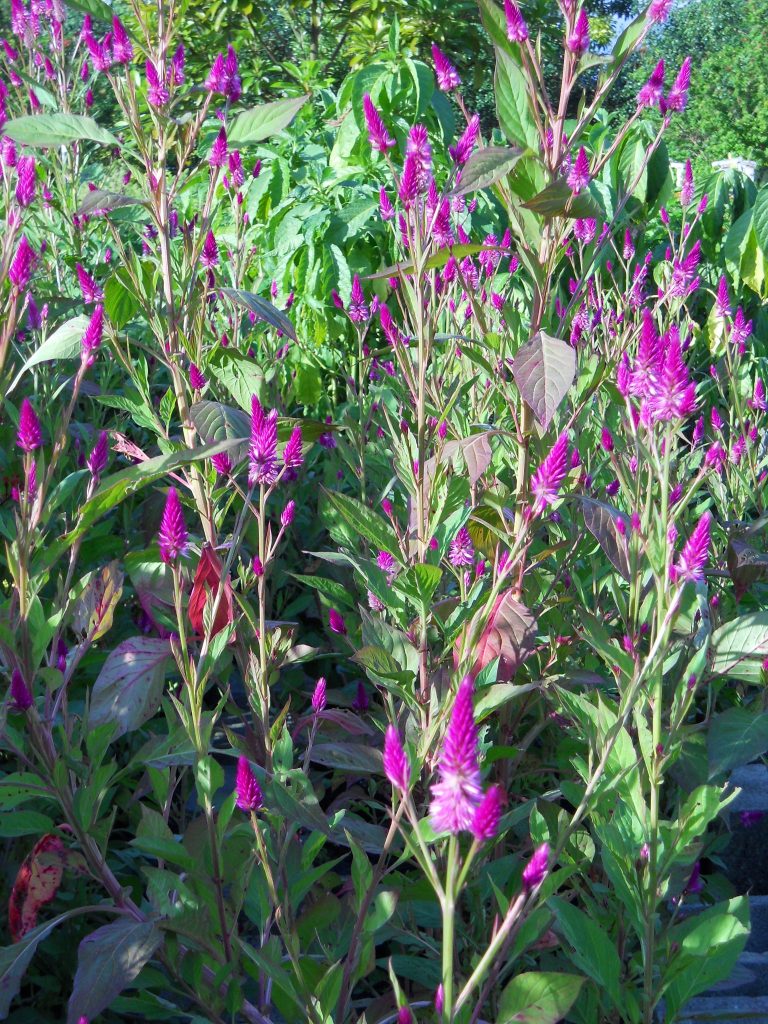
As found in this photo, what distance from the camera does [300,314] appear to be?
4344mm

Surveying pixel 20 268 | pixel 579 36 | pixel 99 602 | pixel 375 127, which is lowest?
pixel 99 602

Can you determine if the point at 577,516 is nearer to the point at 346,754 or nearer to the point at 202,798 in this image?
the point at 346,754

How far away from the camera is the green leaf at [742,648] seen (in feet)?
5.10

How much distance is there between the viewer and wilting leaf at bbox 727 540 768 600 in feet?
6.17

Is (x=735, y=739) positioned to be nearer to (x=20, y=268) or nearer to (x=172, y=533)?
(x=172, y=533)

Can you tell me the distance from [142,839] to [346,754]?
33 cm

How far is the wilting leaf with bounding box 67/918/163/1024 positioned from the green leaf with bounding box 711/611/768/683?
3.06ft

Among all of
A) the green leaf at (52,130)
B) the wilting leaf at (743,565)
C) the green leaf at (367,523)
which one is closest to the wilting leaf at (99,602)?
the green leaf at (367,523)

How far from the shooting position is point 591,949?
1.22 metres

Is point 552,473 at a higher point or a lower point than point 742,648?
higher

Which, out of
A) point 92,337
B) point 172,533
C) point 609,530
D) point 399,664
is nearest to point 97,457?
point 92,337

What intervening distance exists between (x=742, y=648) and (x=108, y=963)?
3.40 ft

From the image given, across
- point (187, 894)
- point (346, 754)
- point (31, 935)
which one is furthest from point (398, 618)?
point (31, 935)

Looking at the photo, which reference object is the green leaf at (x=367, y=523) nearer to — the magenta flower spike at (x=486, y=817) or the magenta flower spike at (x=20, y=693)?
the magenta flower spike at (x=20, y=693)
